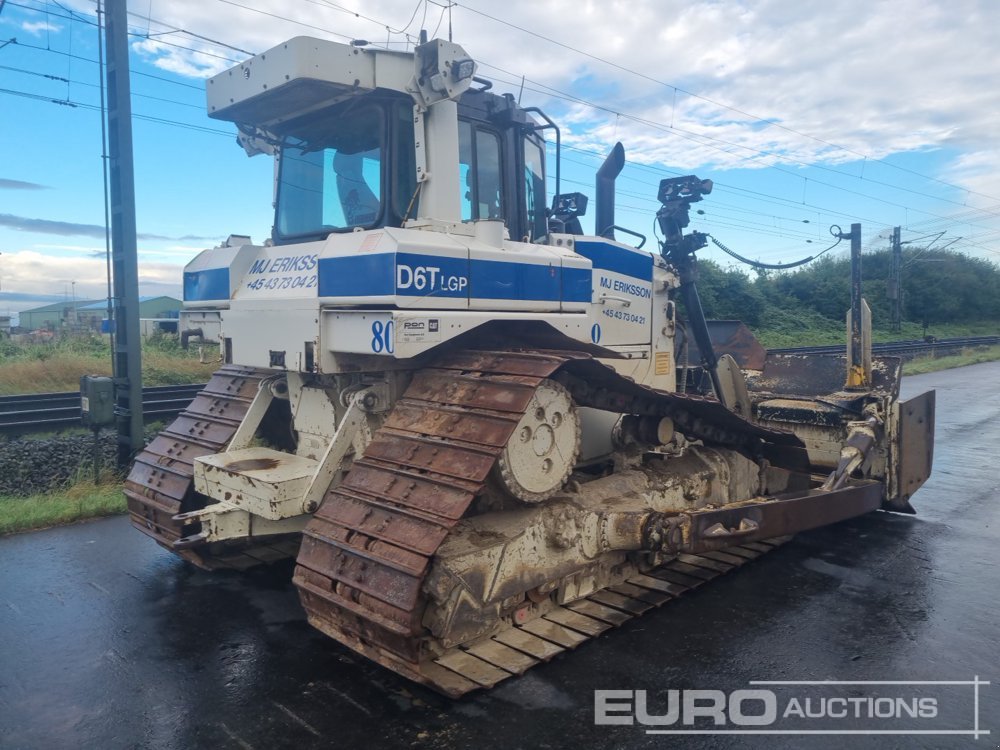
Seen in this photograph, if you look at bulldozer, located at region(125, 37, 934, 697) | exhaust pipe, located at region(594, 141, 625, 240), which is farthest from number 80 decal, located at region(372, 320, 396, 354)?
exhaust pipe, located at region(594, 141, 625, 240)

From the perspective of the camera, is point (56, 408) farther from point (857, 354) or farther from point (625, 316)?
point (857, 354)

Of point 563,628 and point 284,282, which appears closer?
point 563,628

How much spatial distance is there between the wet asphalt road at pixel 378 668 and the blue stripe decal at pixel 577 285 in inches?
80.7

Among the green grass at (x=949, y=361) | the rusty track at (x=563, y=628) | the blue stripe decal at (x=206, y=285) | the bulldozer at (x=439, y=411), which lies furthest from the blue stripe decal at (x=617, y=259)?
the green grass at (x=949, y=361)

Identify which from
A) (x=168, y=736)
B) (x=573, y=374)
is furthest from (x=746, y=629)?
(x=168, y=736)

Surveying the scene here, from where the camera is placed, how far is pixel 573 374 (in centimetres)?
430

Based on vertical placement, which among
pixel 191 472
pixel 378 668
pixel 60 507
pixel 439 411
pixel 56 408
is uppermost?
pixel 439 411

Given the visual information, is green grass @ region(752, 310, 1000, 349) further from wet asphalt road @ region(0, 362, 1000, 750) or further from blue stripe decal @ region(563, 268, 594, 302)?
blue stripe decal @ region(563, 268, 594, 302)

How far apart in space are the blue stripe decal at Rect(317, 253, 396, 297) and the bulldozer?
0.01 m

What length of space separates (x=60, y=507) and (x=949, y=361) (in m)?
26.7

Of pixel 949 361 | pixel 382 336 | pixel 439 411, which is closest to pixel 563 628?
pixel 439 411

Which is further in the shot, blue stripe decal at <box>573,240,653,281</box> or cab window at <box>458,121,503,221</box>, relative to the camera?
blue stripe decal at <box>573,240,653,281</box>

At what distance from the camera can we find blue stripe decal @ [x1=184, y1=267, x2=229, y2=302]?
16.9 feet

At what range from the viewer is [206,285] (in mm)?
5359
